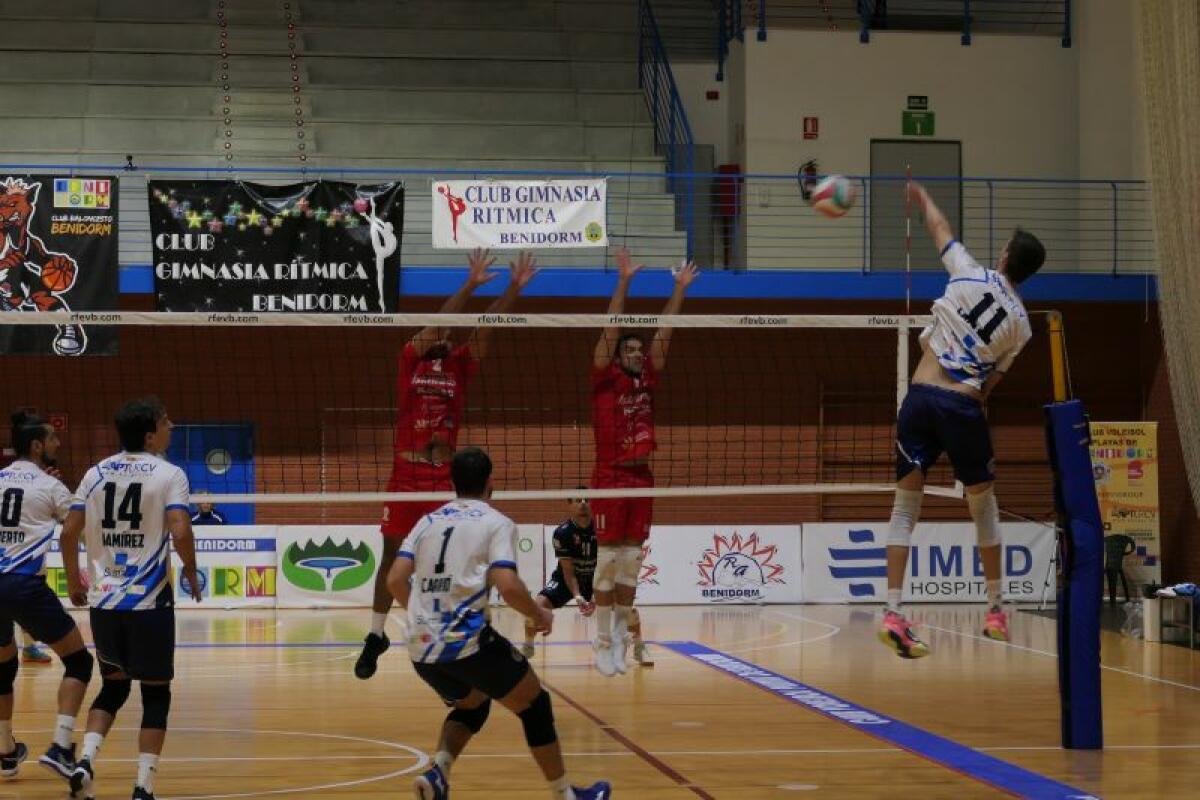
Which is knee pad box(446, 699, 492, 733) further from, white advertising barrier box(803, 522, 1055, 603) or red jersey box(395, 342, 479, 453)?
white advertising barrier box(803, 522, 1055, 603)

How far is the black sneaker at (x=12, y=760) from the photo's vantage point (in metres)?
8.64

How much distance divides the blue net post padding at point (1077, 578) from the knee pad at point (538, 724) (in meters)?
3.81

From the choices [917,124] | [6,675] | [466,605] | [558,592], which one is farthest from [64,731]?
[917,124]

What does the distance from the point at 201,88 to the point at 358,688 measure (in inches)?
474

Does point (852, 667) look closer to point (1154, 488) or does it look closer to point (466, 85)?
point (1154, 488)

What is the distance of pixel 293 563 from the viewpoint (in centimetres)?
1980

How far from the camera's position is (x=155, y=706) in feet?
25.3

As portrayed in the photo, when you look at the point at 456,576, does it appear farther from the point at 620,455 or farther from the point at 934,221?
the point at 620,455

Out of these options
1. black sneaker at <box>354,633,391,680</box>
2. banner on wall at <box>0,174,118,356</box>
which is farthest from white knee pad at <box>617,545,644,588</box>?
banner on wall at <box>0,174,118,356</box>

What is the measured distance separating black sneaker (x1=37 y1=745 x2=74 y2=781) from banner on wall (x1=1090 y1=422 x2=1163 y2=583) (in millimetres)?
14036

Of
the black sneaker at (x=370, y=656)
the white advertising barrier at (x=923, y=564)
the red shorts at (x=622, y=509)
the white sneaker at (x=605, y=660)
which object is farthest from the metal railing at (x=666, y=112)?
the black sneaker at (x=370, y=656)

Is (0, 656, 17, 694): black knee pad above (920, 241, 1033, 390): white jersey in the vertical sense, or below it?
below

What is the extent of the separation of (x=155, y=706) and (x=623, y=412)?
468cm

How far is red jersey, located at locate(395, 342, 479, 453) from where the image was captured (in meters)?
10.5
